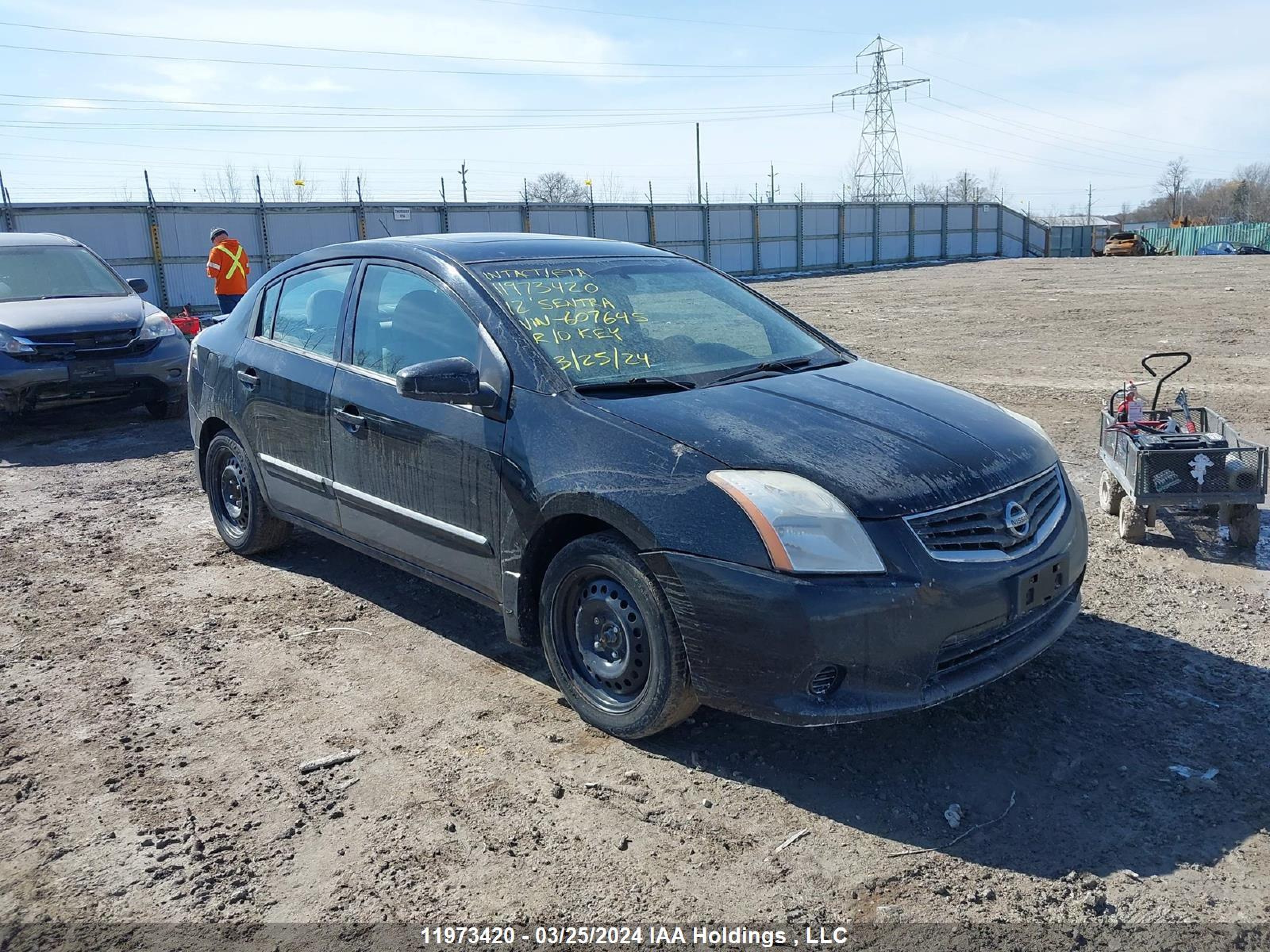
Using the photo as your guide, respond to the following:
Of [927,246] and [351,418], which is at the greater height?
[927,246]

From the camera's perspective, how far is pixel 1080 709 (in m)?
3.77

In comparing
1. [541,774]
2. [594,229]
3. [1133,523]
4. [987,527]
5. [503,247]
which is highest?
[594,229]

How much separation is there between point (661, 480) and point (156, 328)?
8.01 m

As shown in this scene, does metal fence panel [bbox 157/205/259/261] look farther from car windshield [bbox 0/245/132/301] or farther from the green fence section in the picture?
the green fence section

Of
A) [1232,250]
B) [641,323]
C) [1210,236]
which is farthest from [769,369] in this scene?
[1210,236]

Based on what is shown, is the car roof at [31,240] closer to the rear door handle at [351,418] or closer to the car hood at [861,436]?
the rear door handle at [351,418]

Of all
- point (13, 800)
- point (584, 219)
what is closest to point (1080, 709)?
point (13, 800)

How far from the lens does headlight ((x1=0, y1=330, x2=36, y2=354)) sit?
8914 mm

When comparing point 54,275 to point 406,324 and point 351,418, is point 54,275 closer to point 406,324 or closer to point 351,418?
point 351,418

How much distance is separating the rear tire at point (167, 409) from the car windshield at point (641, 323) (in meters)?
7.15

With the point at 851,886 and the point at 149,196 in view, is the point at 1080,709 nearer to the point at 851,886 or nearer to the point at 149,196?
the point at 851,886

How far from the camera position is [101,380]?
9.21 meters

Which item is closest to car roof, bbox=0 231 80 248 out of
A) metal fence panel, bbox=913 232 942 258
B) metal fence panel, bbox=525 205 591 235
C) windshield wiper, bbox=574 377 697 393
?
windshield wiper, bbox=574 377 697 393

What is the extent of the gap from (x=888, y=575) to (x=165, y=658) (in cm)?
327
